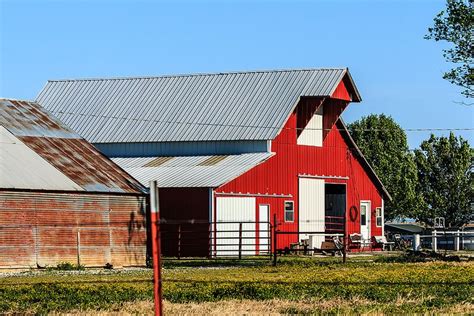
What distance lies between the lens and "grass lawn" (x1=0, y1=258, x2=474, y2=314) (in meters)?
24.6

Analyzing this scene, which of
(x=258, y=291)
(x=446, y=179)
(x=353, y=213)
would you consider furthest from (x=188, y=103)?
(x=446, y=179)

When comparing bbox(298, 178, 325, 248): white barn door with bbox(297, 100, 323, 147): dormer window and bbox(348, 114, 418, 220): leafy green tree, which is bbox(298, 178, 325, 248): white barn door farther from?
bbox(348, 114, 418, 220): leafy green tree

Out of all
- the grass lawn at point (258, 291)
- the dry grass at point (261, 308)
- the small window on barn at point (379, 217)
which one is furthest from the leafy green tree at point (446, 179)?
the dry grass at point (261, 308)

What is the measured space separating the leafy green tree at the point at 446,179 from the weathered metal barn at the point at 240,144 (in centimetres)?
4117

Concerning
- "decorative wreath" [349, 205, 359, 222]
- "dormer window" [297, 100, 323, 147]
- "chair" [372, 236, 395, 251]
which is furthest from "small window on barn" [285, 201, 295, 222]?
"chair" [372, 236, 395, 251]

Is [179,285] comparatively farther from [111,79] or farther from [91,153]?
[111,79]

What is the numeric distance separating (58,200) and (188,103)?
19.2 metres

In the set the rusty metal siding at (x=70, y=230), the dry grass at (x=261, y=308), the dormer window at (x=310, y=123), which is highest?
the dormer window at (x=310, y=123)

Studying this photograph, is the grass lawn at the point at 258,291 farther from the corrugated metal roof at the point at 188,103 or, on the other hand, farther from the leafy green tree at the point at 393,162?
the leafy green tree at the point at 393,162

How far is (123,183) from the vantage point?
47.2 metres

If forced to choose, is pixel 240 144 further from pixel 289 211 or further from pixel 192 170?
pixel 289 211

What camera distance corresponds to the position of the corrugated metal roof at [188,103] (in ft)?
194

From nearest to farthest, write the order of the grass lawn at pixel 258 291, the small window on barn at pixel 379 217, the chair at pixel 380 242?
the grass lawn at pixel 258 291 → the chair at pixel 380 242 → the small window on barn at pixel 379 217

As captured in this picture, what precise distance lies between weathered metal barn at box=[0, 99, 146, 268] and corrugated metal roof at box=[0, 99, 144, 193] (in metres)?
0.04
